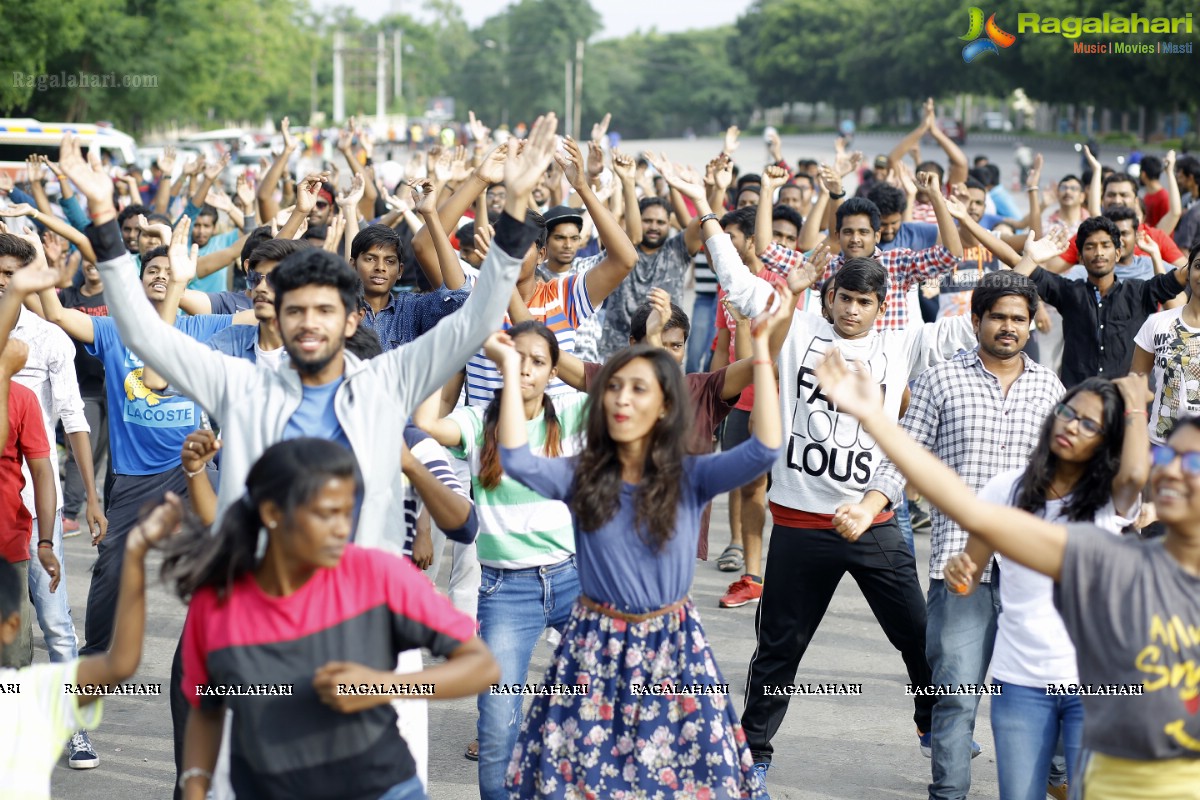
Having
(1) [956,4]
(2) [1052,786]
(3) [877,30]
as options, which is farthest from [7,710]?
(3) [877,30]

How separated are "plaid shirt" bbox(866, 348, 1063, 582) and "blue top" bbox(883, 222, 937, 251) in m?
4.66

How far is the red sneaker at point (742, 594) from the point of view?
760cm

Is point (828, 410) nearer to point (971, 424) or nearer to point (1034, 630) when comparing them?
point (971, 424)

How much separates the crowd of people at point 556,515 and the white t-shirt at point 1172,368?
2cm

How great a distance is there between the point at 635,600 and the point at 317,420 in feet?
3.05

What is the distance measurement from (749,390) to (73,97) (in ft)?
109

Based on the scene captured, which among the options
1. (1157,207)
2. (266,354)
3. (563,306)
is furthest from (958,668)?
(1157,207)

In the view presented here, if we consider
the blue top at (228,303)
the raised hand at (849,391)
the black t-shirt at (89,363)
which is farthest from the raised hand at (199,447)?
the black t-shirt at (89,363)

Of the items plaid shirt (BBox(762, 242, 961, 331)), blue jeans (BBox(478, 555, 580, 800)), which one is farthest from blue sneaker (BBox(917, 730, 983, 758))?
plaid shirt (BBox(762, 242, 961, 331))

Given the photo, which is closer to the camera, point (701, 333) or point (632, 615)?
point (632, 615)

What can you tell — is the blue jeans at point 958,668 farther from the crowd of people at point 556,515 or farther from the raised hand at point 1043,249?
the raised hand at point 1043,249

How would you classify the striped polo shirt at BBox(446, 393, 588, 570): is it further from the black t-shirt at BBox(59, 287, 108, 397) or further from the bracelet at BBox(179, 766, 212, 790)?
the black t-shirt at BBox(59, 287, 108, 397)

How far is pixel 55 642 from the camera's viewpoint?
18.0 feet

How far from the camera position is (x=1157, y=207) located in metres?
12.5
